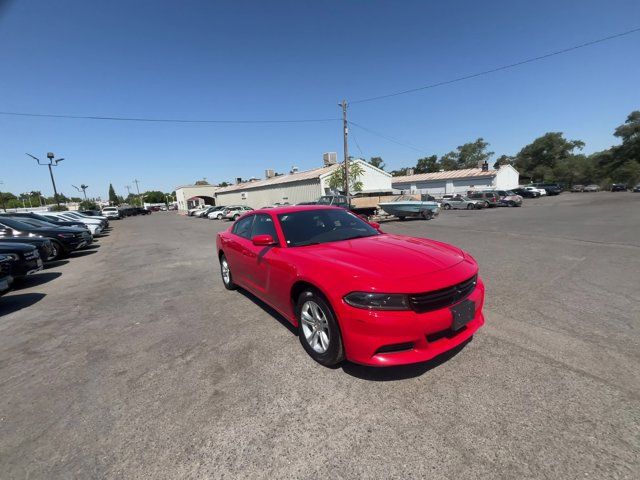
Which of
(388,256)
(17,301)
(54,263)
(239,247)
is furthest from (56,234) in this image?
(388,256)

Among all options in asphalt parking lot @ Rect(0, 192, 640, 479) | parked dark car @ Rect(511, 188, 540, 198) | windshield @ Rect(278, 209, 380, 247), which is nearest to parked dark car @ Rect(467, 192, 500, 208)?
parked dark car @ Rect(511, 188, 540, 198)

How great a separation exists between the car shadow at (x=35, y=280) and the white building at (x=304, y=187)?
962 inches

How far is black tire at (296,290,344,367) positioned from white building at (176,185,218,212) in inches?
2581

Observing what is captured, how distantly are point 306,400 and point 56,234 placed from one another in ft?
41.5

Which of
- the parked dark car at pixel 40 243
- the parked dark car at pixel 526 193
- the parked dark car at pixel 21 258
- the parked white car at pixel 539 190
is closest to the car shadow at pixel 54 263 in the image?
the parked dark car at pixel 40 243

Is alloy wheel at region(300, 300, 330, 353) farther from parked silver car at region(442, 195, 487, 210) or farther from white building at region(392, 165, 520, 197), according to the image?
white building at region(392, 165, 520, 197)

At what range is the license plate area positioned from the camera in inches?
102

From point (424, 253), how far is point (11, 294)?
8.38m

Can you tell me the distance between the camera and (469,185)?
44.1 m

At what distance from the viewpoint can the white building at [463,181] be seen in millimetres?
43031

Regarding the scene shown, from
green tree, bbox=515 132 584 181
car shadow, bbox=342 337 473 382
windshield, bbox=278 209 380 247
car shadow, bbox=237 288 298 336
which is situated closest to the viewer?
car shadow, bbox=342 337 473 382

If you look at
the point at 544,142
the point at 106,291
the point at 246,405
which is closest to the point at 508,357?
the point at 246,405

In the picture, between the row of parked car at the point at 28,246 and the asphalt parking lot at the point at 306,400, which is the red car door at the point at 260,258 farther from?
the row of parked car at the point at 28,246

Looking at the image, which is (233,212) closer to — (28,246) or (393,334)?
(28,246)
